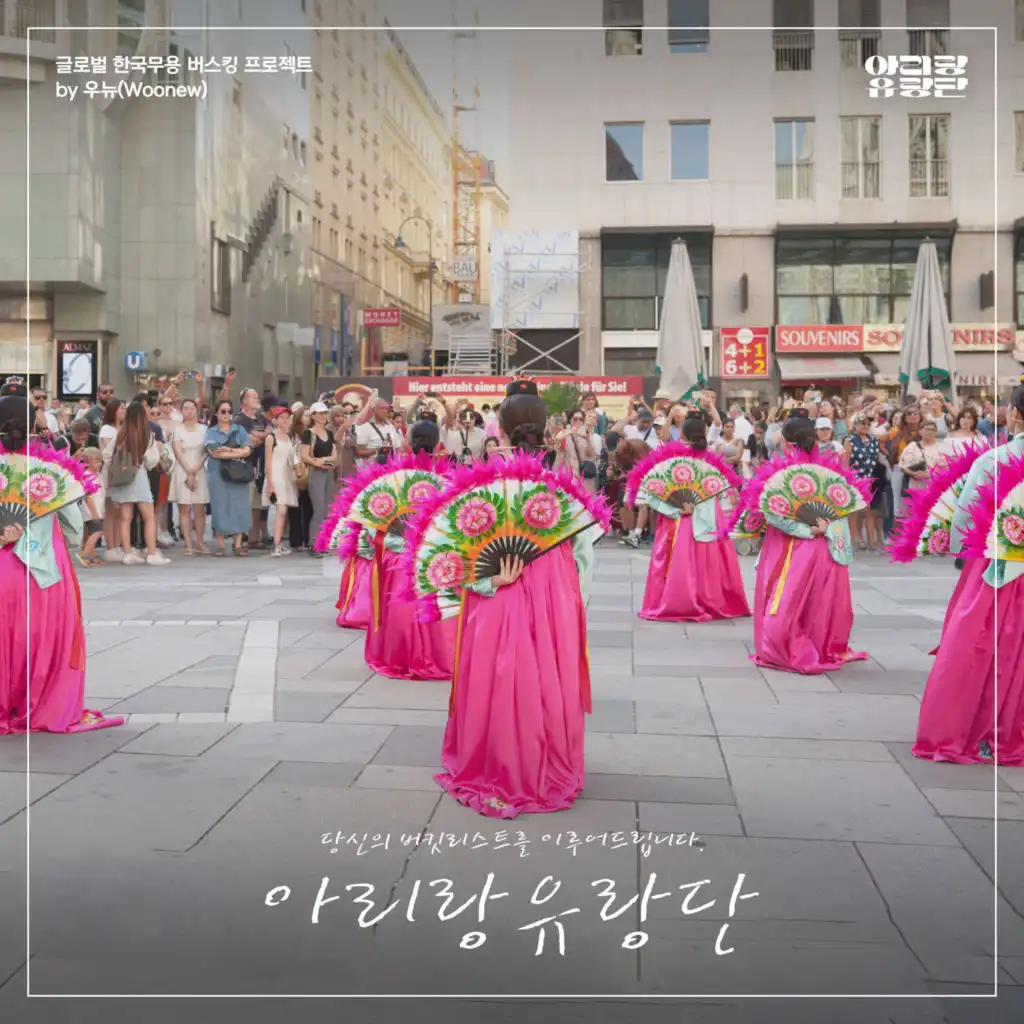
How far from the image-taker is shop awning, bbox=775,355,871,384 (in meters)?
20.8

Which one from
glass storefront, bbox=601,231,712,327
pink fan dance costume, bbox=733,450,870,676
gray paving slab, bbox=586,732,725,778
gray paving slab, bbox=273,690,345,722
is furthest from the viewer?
glass storefront, bbox=601,231,712,327

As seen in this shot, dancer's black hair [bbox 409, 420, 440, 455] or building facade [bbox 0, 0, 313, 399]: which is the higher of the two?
building facade [bbox 0, 0, 313, 399]

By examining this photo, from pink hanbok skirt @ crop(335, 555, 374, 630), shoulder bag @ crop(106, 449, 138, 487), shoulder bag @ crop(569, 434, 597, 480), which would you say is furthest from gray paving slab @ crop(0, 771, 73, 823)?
shoulder bag @ crop(569, 434, 597, 480)

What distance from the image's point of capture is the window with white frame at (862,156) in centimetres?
606

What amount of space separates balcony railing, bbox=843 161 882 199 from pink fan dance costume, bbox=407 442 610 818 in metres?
4.30

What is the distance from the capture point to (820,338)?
68.7 ft

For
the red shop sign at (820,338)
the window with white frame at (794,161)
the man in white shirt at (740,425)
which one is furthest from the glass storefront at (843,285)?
the window with white frame at (794,161)

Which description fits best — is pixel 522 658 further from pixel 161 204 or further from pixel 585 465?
pixel 161 204

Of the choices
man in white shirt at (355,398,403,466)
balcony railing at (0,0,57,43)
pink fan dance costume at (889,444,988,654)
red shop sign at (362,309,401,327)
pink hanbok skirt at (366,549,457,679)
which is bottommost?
pink hanbok skirt at (366,549,457,679)

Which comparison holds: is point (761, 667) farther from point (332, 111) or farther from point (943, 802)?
point (332, 111)

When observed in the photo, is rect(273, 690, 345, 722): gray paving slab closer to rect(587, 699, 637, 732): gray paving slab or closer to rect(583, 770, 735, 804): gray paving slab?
rect(587, 699, 637, 732): gray paving slab

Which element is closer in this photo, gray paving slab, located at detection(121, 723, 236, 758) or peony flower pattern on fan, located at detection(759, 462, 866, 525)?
gray paving slab, located at detection(121, 723, 236, 758)

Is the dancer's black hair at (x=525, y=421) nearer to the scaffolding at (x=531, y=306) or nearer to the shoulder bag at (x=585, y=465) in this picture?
the shoulder bag at (x=585, y=465)

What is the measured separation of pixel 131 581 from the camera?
11352mm
